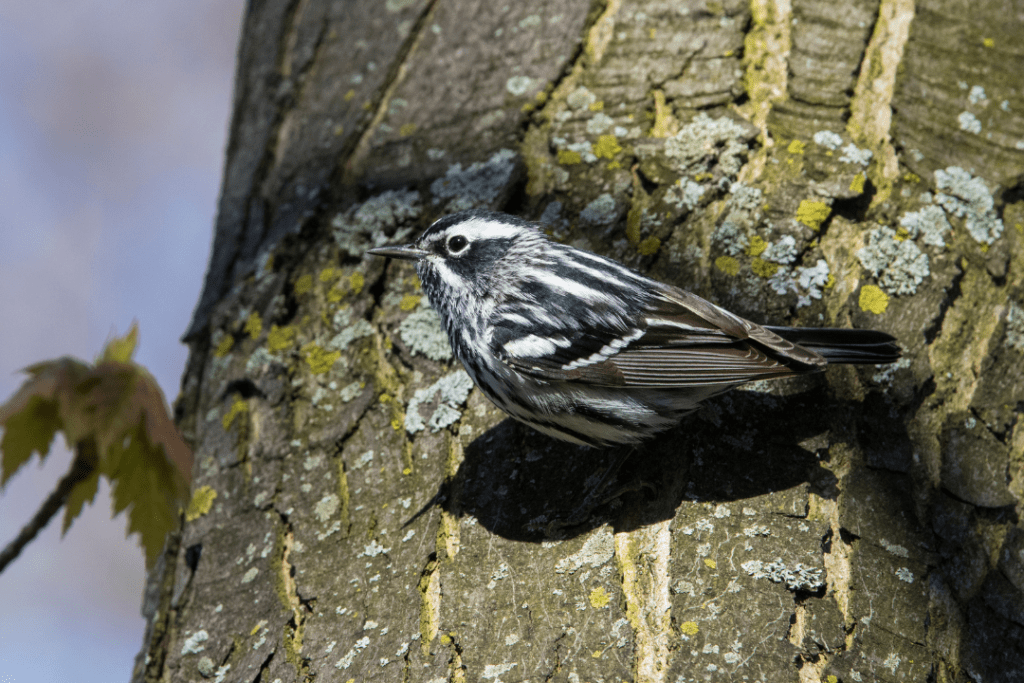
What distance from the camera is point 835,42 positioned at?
2951 mm

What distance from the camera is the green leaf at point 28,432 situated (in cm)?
202

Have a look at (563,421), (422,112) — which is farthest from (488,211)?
(563,421)

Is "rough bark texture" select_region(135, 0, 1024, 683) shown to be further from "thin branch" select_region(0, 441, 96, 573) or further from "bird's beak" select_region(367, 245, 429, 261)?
"thin branch" select_region(0, 441, 96, 573)

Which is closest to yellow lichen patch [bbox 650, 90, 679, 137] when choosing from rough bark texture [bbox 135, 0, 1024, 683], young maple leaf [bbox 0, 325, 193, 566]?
Answer: rough bark texture [bbox 135, 0, 1024, 683]

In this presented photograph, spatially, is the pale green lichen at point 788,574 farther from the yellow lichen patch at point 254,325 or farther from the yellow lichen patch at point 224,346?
the yellow lichen patch at point 224,346

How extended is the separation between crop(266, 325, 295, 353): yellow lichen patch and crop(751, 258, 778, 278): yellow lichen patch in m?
1.69

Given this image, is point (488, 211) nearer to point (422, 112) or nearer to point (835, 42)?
point (422, 112)

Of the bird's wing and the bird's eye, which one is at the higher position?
the bird's eye

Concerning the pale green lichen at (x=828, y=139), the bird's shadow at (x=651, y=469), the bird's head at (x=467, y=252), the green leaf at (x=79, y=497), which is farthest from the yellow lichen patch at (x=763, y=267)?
the green leaf at (x=79, y=497)

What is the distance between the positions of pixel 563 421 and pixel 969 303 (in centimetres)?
141

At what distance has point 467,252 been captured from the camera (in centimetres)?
286

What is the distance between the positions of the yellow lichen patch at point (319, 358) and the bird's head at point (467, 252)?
401 millimetres

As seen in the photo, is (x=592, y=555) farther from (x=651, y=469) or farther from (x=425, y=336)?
(x=425, y=336)

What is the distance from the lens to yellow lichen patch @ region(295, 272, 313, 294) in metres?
2.97
